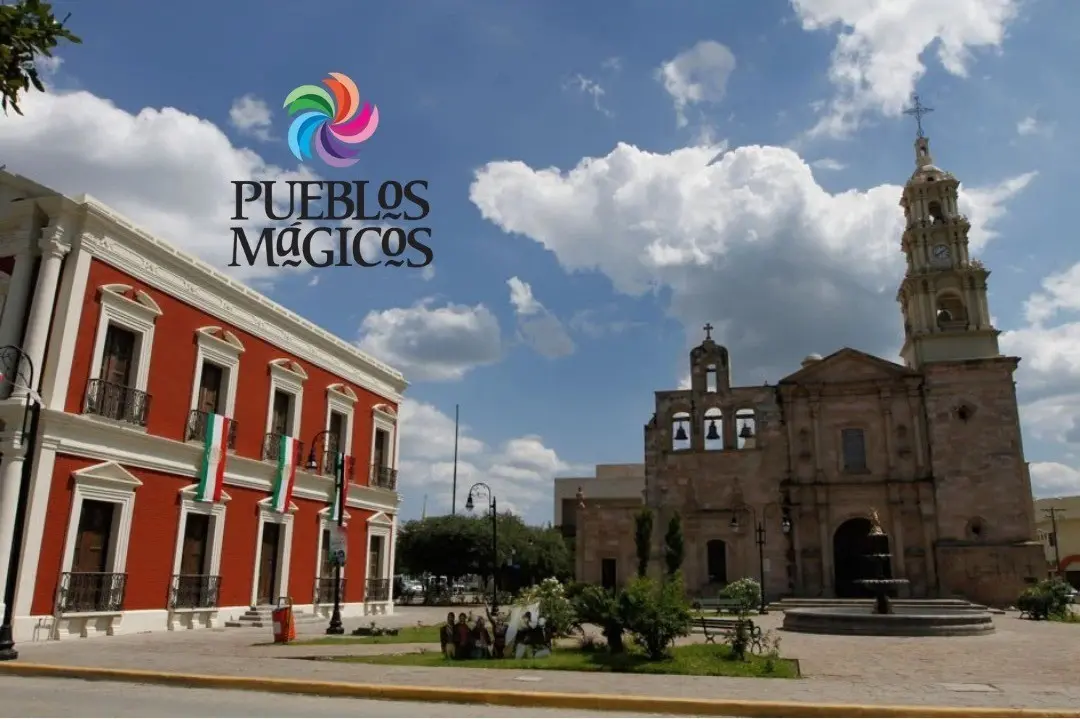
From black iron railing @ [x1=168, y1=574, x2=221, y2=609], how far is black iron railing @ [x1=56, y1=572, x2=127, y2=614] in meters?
1.69

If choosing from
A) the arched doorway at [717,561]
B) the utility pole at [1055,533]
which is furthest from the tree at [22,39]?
the utility pole at [1055,533]

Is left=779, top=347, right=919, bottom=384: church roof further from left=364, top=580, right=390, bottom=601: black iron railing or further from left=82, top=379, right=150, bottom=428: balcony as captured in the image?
left=82, top=379, right=150, bottom=428: balcony

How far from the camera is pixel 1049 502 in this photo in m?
71.2

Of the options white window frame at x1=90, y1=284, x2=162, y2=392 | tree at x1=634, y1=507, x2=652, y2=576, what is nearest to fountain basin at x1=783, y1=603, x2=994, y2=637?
tree at x1=634, y1=507, x2=652, y2=576

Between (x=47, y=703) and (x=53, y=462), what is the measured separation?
842 cm

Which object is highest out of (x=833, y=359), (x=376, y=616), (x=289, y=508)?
(x=833, y=359)

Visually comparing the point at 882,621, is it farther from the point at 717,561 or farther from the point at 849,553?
the point at 717,561

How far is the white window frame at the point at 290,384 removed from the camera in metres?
23.5

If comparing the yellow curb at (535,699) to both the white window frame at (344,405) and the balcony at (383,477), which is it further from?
the balcony at (383,477)

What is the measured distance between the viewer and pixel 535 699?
9930mm

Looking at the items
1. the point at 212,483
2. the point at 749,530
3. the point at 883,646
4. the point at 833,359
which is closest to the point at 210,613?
the point at 212,483

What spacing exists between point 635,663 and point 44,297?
13.8 metres

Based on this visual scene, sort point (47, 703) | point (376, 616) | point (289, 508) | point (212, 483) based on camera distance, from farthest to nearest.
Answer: point (376, 616) → point (289, 508) → point (212, 483) → point (47, 703)

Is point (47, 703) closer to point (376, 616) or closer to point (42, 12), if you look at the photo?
point (42, 12)
